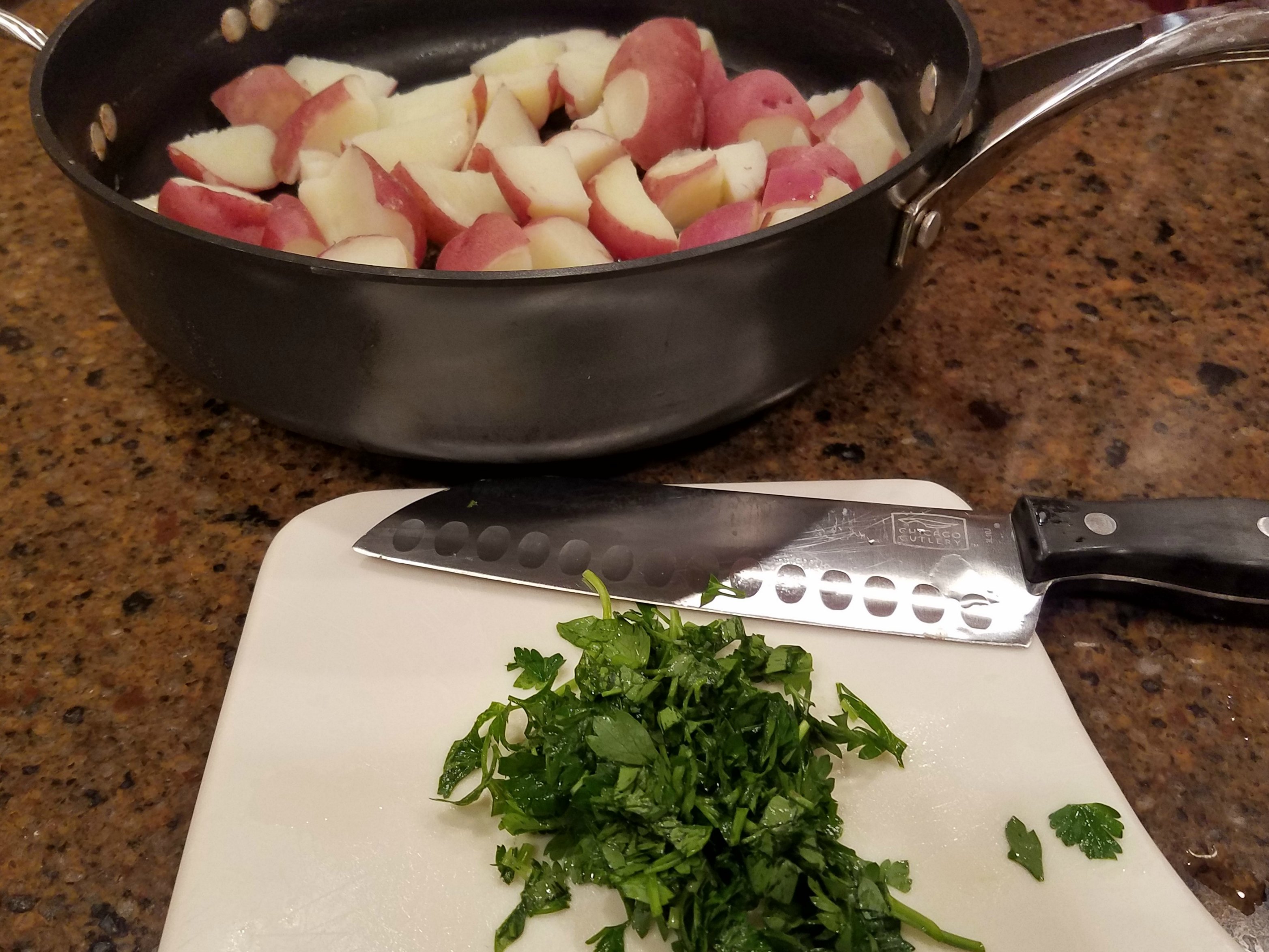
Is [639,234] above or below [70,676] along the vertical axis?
above

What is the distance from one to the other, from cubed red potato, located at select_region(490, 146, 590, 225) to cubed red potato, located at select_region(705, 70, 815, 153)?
0.21 meters

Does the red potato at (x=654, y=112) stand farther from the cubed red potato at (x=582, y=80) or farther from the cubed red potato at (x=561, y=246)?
the cubed red potato at (x=561, y=246)

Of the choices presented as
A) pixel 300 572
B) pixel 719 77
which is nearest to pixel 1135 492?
pixel 719 77

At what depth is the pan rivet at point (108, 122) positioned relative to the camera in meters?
1.03

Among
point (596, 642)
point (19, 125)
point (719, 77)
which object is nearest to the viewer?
point (596, 642)

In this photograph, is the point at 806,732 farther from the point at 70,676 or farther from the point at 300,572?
the point at 70,676

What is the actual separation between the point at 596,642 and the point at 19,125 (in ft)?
4.11

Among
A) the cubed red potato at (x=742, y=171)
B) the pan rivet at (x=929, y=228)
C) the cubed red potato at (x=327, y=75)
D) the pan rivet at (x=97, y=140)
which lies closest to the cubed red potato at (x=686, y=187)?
the cubed red potato at (x=742, y=171)

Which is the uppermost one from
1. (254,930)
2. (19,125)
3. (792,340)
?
(792,340)

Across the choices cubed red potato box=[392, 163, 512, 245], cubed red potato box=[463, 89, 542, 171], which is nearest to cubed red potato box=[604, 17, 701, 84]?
cubed red potato box=[463, 89, 542, 171]

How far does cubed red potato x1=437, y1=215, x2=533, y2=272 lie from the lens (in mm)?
811

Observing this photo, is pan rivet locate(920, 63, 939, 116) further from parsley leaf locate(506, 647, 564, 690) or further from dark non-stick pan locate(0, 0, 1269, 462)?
parsley leaf locate(506, 647, 564, 690)

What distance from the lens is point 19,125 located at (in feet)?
4.53

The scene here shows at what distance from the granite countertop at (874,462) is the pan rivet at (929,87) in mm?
187
